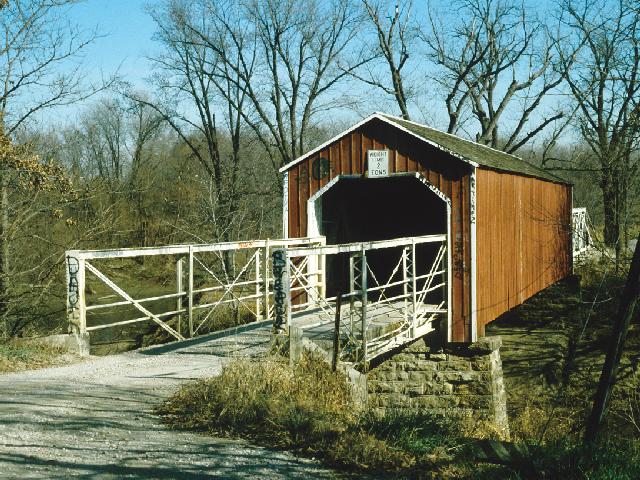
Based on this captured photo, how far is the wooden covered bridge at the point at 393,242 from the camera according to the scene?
10.6 m

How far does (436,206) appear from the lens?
16.2m

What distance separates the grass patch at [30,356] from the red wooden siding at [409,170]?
5978 millimetres

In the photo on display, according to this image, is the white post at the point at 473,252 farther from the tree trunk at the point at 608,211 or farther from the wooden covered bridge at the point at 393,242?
the tree trunk at the point at 608,211

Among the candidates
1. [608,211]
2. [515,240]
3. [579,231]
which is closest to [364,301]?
[515,240]

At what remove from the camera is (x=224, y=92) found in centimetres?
3075

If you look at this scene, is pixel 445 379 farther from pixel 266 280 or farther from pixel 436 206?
pixel 436 206

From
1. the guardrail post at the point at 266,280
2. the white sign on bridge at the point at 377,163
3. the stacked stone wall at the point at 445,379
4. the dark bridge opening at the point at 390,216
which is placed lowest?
the stacked stone wall at the point at 445,379

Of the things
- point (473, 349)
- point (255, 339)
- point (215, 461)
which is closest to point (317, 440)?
point (215, 461)

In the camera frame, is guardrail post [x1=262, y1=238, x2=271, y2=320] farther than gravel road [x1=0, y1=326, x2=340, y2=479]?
Yes

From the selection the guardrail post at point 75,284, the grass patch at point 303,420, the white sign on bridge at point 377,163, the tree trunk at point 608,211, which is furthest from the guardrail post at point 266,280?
the tree trunk at point 608,211

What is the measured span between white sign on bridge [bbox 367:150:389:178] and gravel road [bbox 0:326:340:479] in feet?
19.8

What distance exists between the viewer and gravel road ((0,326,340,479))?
16.5 feet

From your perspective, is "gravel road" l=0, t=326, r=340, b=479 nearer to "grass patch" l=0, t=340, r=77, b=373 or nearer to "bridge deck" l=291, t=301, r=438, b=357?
"grass patch" l=0, t=340, r=77, b=373

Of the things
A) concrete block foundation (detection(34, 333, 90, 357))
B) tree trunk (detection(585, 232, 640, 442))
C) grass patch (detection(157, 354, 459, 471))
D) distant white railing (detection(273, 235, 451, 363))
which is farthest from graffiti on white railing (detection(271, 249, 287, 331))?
tree trunk (detection(585, 232, 640, 442))
